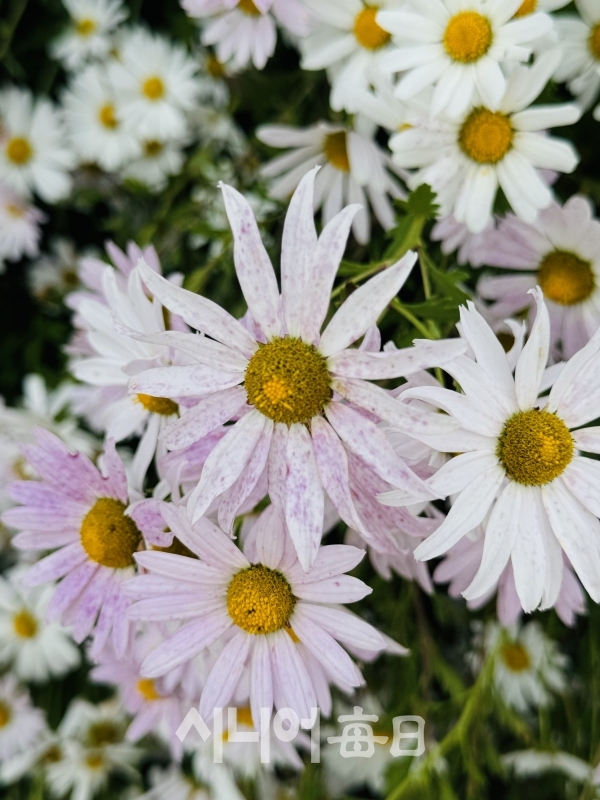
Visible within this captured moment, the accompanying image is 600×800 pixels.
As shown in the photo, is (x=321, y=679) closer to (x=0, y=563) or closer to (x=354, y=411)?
(x=354, y=411)

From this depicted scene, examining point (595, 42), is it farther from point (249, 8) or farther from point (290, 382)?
point (290, 382)

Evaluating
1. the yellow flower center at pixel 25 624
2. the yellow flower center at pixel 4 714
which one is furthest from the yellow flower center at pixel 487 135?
the yellow flower center at pixel 4 714

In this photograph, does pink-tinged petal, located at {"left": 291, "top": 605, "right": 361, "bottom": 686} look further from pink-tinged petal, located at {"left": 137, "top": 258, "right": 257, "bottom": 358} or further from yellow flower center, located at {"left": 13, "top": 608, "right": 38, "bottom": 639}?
yellow flower center, located at {"left": 13, "top": 608, "right": 38, "bottom": 639}

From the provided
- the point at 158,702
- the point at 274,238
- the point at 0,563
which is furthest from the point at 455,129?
the point at 0,563

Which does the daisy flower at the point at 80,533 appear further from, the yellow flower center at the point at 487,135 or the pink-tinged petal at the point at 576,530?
the yellow flower center at the point at 487,135

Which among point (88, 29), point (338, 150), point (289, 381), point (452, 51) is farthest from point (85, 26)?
point (289, 381)

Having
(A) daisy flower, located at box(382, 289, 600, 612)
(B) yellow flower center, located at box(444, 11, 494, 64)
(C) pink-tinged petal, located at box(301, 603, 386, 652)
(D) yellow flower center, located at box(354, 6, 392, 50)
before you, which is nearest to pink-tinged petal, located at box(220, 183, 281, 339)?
(A) daisy flower, located at box(382, 289, 600, 612)
